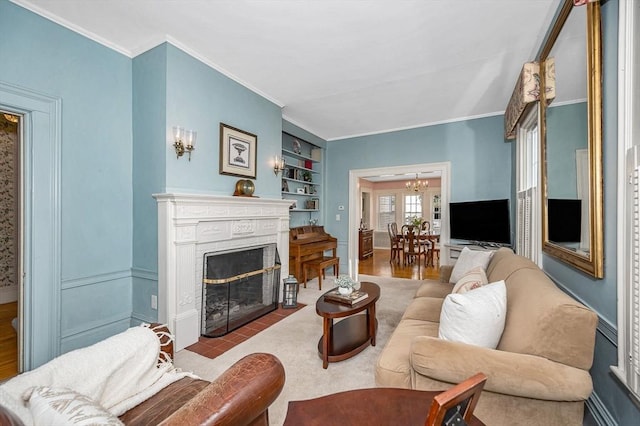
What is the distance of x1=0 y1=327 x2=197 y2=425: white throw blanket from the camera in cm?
88

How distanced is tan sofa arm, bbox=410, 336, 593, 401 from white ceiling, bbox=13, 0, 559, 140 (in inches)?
91.7

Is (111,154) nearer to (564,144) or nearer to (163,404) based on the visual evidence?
(163,404)

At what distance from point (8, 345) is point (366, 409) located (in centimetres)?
341

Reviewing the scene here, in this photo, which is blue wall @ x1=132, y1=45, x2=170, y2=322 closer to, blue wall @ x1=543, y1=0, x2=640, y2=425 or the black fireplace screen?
the black fireplace screen

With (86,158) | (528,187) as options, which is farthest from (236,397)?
(528,187)

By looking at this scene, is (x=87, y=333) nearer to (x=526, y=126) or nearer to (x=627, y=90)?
(x=627, y=90)

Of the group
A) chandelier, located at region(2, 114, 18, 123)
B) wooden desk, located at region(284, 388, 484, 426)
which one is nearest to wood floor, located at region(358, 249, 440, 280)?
wooden desk, located at region(284, 388, 484, 426)

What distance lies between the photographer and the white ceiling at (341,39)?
208 centimetres

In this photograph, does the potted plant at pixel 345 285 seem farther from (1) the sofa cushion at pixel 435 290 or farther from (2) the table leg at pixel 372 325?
(1) the sofa cushion at pixel 435 290

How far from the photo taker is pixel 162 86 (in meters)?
2.48

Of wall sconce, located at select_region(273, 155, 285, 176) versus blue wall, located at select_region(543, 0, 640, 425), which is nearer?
blue wall, located at select_region(543, 0, 640, 425)

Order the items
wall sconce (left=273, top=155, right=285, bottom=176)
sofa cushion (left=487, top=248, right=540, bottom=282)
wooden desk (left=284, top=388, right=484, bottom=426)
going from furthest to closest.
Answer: wall sconce (left=273, top=155, right=285, bottom=176), sofa cushion (left=487, top=248, right=540, bottom=282), wooden desk (left=284, top=388, right=484, bottom=426)

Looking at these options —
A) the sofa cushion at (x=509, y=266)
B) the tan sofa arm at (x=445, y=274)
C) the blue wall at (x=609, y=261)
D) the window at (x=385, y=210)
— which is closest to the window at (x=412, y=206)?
the window at (x=385, y=210)

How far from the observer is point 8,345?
2453 mm
